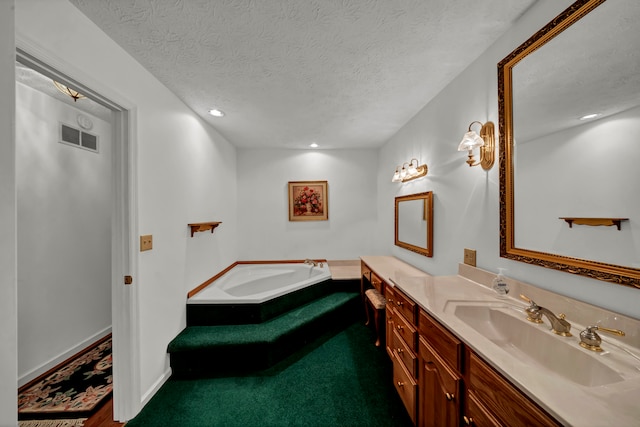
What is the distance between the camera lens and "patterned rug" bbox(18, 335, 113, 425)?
145 cm

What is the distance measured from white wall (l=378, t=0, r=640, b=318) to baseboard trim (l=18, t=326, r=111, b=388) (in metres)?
3.33

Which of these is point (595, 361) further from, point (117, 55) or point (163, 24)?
point (117, 55)

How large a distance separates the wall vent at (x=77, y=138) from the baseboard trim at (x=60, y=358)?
1.87 m

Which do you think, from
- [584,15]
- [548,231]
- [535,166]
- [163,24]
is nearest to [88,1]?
[163,24]

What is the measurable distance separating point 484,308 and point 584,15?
1328 millimetres

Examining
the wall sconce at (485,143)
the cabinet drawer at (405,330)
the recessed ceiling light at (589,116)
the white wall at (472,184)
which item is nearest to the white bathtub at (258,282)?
the cabinet drawer at (405,330)

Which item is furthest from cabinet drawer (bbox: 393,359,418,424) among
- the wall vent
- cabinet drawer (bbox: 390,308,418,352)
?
the wall vent

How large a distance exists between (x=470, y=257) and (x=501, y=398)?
3.21 feet

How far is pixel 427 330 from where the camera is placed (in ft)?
3.66

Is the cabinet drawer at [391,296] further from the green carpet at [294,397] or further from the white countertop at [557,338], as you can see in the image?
the green carpet at [294,397]

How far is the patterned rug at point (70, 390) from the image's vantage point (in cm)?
145

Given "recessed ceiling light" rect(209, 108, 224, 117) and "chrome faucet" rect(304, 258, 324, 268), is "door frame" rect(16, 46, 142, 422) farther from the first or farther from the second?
"chrome faucet" rect(304, 258, 324, 268)

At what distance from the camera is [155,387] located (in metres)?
1.64

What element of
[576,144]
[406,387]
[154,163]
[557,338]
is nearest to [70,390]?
[154,163]
